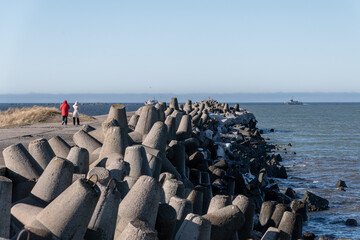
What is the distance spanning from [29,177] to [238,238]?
174 centimetres

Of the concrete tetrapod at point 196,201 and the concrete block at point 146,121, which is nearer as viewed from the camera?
the concrete tetrapod at point 196,201

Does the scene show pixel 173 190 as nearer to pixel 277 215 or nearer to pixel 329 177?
pixel 277 215

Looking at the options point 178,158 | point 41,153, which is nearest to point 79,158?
point 41,153

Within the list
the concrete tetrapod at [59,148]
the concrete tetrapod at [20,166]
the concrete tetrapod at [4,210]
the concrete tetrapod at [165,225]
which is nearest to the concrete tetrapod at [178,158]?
the concrete tetrapod at [59,148]

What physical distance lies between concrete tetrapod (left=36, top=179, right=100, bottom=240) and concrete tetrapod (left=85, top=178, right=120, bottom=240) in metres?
0.13

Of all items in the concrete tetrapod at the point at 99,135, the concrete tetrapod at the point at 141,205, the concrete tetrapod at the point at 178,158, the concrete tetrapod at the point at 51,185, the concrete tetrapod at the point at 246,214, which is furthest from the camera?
the concrete tetrapod at the point at 99,135

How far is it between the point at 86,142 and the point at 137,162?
2133 mm

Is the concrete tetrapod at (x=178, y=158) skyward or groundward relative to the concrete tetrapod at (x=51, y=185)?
groundward

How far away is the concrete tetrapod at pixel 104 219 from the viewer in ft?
9.32

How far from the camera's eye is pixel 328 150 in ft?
67.6

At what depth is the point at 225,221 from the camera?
11.6 ft

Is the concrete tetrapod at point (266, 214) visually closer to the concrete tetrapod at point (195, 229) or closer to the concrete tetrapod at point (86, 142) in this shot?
the concrete tetrapod at point (86, 142)

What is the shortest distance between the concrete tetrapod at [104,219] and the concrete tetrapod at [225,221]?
846 mm

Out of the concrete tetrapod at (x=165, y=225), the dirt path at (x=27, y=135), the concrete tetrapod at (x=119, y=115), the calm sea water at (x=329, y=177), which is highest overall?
the concrete tetrapod at (x=119, y=115)
